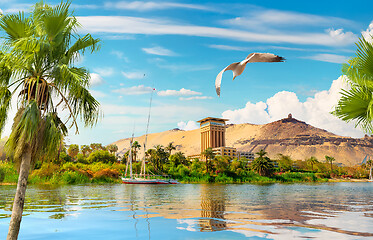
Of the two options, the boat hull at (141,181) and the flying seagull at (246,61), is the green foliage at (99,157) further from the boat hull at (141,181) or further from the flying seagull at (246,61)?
the flying seagull at (246,61)

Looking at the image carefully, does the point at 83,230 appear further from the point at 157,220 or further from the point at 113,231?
the point at 157,220

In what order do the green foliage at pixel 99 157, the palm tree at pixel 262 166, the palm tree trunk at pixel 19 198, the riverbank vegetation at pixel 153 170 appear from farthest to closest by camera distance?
the palm tree at pixel 262 166 < the green foliage at pixel 99 157 < the riverbank vegetation at pixel 153 170 < the palm tree trunk at pixel 19 198

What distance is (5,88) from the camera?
9234 millimetres

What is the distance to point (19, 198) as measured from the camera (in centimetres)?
828

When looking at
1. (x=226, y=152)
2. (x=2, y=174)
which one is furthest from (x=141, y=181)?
(x=226, y=152)

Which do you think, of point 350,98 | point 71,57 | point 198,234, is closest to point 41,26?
point 71,57

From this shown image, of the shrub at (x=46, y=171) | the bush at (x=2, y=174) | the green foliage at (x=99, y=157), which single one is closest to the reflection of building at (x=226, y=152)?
the green foliage at (x=99, y=157)

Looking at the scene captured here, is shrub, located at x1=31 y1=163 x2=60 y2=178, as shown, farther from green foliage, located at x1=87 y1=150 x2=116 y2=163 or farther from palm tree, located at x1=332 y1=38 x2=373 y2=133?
palm tree, located at x1=332 y1=38 x2=373 y2=133

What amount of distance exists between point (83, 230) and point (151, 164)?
8720 centimetres

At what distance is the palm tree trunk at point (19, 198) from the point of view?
8.16 metres

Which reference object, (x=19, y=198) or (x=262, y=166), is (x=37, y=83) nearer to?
(x=19, y=198)

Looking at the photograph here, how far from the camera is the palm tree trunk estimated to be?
26.8 feet

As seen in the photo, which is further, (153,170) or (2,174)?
(153,170)

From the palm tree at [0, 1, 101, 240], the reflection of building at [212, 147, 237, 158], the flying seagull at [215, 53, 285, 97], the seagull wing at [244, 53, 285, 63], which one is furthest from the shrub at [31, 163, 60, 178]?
the reflection of building at [212, 147, 237, 158]
